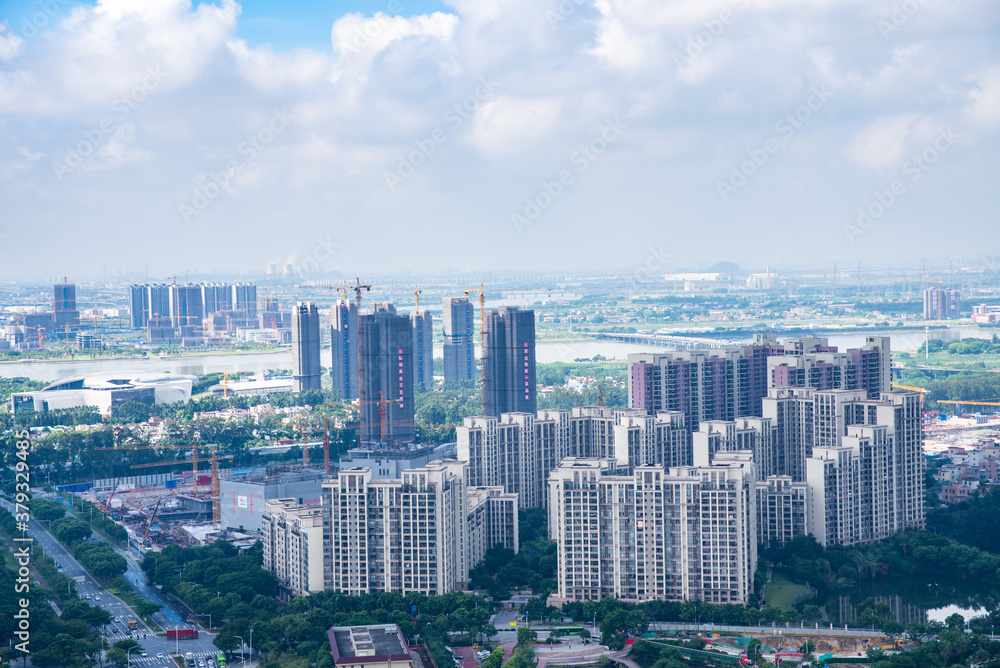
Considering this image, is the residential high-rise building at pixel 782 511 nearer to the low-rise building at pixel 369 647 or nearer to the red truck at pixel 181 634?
the low-rise building at pixel 369 647

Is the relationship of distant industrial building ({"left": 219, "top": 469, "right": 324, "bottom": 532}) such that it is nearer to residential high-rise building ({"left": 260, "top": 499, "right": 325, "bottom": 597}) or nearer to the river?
residential high-rise building ({"left": 260, "top": 499, "right": 325, "bottom": 597})

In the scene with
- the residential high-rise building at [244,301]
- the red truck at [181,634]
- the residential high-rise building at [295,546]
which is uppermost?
the residential high-rise building at [244,301]

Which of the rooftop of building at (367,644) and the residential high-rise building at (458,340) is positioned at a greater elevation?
the residential high-rise building at (458,340)

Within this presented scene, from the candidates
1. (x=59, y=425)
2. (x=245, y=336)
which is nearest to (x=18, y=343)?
(x=245, y=336)

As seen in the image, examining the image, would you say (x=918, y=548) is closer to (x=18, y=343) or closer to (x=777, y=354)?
(x=777, y=354)

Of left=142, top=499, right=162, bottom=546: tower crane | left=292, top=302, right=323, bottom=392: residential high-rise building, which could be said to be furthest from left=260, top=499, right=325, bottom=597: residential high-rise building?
left=292, top=302, right=323, bottom=392: residential high-rise building

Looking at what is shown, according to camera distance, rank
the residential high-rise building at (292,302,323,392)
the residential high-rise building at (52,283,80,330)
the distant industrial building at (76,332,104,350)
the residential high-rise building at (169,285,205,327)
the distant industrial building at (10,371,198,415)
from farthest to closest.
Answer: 1. the residential high-rise building at (169,285,205,327)
2. the residential high-rise building at (52,283,80,330)
3. the distant industrial building at (76,332,104,350)
4. the residential high-rise building at (292,302,323,392)
5. the distant industrial building at (10,371,198,415)

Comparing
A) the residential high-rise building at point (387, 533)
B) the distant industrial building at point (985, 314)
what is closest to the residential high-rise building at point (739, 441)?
the residential high-rise building at point (387, 533)
